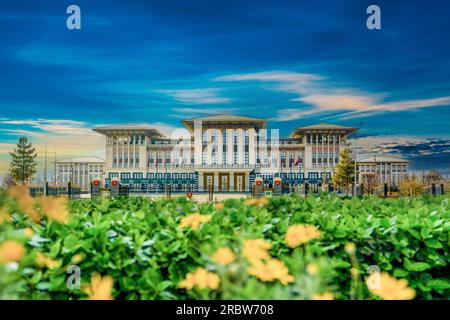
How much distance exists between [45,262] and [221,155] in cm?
3712

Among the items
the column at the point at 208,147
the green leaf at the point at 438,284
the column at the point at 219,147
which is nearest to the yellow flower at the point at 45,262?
the green leaf at the point at 438,284

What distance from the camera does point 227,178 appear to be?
43562mm

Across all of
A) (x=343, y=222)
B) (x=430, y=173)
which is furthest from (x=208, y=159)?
(x=343, y=222)

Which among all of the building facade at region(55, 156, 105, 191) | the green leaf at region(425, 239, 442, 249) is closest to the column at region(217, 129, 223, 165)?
the building facade at region(55, 156, 105, 191)

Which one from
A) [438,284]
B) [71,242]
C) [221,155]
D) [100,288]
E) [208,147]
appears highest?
[208,147]

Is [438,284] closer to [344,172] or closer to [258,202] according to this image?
[258,202]

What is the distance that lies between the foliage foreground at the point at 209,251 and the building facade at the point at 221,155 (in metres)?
28.3

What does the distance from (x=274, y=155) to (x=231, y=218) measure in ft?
135

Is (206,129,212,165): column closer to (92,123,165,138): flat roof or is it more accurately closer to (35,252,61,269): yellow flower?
(92,123,165,138): flat roof

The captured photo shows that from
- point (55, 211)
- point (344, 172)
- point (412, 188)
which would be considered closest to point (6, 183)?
point (55, 211)

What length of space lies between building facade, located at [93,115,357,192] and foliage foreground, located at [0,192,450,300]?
2828cm

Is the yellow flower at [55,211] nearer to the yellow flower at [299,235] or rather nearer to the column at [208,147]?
the yellow flower at [299,235]

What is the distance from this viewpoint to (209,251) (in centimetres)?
204
